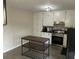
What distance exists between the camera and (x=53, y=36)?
5.61m

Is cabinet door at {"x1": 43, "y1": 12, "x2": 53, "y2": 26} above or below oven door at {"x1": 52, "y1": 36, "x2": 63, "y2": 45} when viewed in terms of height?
above

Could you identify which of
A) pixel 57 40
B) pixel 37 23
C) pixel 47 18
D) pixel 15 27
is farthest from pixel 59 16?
pixel 15 27

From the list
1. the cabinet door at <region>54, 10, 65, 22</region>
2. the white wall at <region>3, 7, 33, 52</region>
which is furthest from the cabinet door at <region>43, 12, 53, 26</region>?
the white wall at <region>3, 7, 33, 52</region>

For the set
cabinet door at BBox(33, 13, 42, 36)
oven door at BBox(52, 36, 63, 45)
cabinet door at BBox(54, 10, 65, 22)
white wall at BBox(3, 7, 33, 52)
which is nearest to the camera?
white wall at BBox(3, 7, 33, 52)

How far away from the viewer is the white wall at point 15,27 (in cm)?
426

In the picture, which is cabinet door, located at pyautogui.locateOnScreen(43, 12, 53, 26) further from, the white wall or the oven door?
the white wall

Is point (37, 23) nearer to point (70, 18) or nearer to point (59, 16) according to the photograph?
point (59, 16)

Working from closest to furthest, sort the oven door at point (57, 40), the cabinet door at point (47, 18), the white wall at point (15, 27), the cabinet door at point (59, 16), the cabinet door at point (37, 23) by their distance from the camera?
the white wall at point (15, 27) → the cabinet door at point (59, 16) → the oven door at point (57, 40) → the cabinet door at point (47, 18) → the cabinet door at point (37, 23)

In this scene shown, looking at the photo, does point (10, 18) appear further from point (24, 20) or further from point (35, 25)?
point (35, 25)

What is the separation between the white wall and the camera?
4262 mm

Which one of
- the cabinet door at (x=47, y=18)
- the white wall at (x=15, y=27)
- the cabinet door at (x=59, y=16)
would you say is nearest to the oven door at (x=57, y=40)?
the cabinet door at (x=47, y=18)

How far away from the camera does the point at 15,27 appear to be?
479cm

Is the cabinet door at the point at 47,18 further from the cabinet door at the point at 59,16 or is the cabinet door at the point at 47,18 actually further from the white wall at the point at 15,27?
the white wall at the point at 15,27
